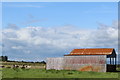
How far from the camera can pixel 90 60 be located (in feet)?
168

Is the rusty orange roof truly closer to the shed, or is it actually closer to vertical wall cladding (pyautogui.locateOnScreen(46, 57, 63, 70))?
the shed

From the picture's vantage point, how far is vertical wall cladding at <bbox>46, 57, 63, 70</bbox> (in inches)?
2185

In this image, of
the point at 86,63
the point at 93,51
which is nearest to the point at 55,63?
the point at 86,63

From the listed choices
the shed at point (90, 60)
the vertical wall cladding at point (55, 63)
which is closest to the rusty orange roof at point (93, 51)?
the shed at point (90, 60)

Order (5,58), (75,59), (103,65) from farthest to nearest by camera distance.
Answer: (5,58), (75,59), (103,65)

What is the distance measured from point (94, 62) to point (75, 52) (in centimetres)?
654

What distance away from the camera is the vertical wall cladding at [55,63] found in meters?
55.5

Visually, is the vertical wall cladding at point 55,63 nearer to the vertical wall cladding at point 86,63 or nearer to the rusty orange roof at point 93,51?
the vertical wall cladding at point 86,63

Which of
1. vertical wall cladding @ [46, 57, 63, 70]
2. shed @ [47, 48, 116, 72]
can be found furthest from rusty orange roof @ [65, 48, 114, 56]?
vertical wall cladding @ [46, 57, 63, 70]

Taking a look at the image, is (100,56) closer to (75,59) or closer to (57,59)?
(75,59)

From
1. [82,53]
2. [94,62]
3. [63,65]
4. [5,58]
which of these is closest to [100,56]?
[94,62]

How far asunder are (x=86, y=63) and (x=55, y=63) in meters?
8.03

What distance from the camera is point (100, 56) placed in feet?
165

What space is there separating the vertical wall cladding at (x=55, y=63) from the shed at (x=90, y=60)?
0.22m
